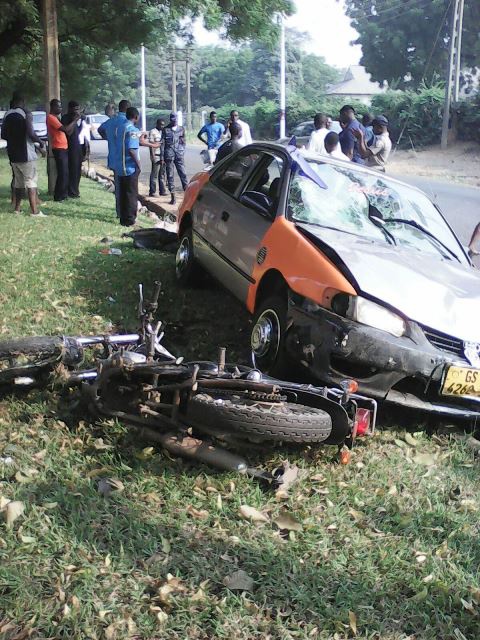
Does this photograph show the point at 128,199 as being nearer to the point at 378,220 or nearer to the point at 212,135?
the point at 212,135

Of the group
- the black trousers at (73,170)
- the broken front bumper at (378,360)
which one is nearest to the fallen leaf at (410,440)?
the broken front bumper at (378,360)

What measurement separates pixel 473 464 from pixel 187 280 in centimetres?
353

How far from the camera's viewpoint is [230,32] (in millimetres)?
14445

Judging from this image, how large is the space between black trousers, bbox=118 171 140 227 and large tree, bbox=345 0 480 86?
42386mm

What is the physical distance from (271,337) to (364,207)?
143 cm

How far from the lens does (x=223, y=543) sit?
302 cm

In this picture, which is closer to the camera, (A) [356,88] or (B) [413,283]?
(B) [413,283]

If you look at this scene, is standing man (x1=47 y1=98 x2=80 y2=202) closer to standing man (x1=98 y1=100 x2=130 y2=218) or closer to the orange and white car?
standing man (x1=98 y1=100 x2=130 y2=218)

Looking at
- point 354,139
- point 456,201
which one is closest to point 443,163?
point 456,201

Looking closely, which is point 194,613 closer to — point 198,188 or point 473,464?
point 473,464

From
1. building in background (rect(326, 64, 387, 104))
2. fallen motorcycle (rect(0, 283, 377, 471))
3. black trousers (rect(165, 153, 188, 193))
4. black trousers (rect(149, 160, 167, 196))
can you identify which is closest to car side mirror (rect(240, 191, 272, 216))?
fallen motorcycle (rect(0, 283, 377, 471))

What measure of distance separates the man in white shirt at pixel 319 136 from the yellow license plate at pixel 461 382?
7.14 metres

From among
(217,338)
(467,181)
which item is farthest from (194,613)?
(467,181)

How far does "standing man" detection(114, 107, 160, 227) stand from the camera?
32.9 ft
